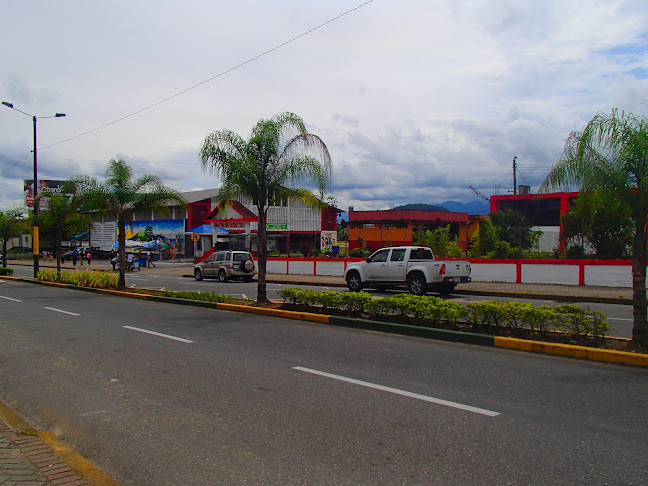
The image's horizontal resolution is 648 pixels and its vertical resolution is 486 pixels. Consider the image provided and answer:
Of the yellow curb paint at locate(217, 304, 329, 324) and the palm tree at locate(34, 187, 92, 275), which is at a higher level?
the palm tree at locate(34, 187, 92, 275)

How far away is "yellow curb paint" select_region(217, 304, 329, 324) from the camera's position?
37.9ft

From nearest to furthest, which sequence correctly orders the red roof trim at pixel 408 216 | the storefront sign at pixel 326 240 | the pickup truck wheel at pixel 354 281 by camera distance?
1. the pickup truck wheel at pixel 354 281
2. the red roof trim at pixel 408 216
3. the storefront sign at pixel 326 240

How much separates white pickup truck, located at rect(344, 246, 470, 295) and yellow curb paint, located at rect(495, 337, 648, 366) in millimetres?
8974

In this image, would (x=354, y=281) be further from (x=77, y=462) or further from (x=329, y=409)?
(x=77, y=462)

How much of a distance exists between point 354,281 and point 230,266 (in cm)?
922

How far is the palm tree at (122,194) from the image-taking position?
19.3 metres

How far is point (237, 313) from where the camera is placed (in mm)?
13422

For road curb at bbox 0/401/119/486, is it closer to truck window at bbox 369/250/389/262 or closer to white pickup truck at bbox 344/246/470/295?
white pickup truck at bbox 344/246/470/295

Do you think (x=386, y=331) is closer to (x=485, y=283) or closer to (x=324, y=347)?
(x=324, y=347)

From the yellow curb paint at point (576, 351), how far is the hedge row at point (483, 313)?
553 mm

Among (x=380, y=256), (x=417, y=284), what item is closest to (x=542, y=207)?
(x=380, y=256)

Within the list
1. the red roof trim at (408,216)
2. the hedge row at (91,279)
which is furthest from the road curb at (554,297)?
the red roof trim at (408,216)

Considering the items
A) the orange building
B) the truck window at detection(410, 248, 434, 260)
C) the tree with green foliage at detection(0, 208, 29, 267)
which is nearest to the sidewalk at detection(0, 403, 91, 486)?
the truck window at detection(410, 248, 434, 260)

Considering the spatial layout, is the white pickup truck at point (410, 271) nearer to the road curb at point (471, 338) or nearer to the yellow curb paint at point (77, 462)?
the road curb at point (471, 338)
